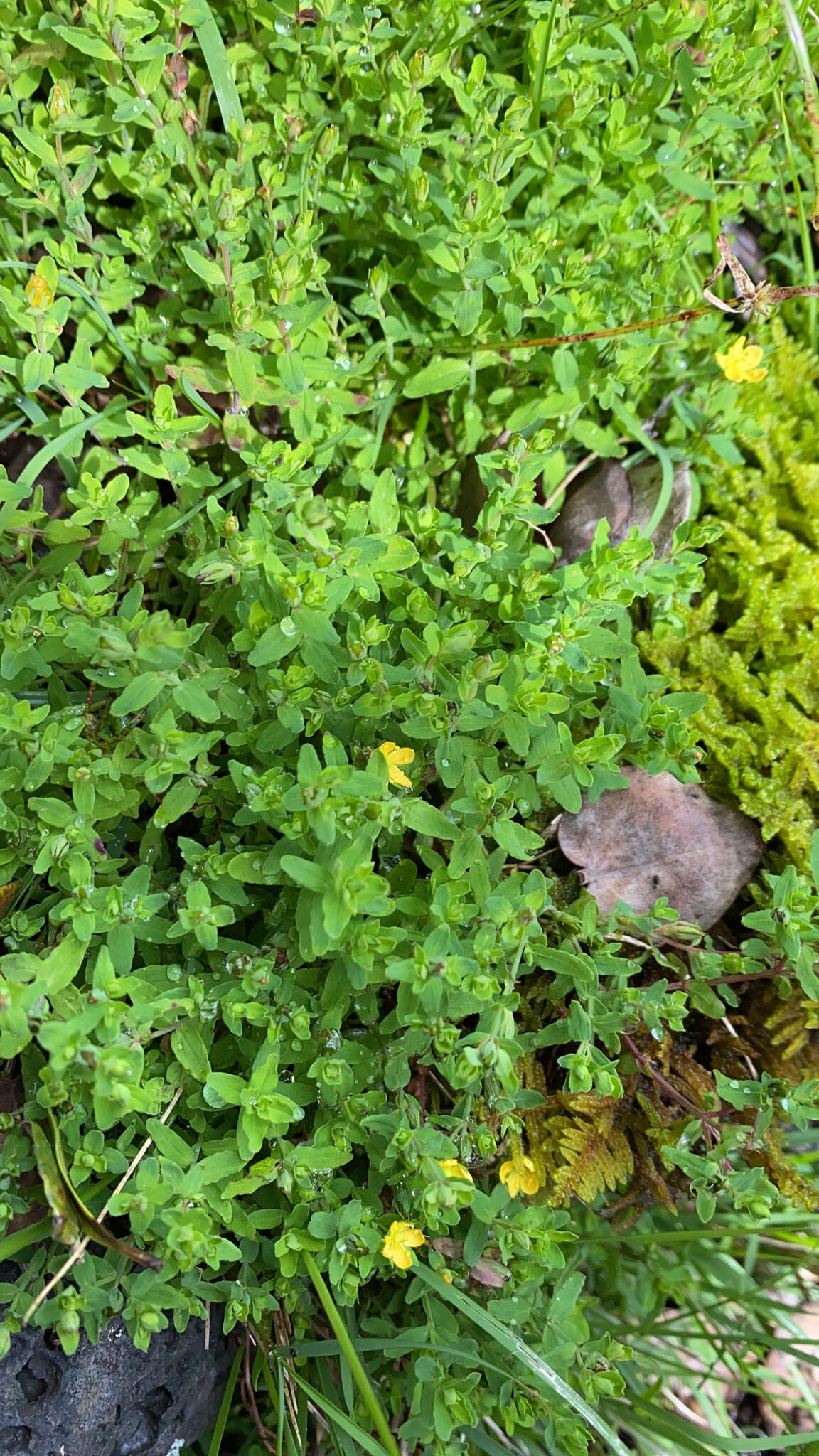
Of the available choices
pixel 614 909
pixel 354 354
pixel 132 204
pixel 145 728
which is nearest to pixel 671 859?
pixel 614 909

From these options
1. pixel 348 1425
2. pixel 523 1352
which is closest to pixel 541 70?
pixel 523 1352

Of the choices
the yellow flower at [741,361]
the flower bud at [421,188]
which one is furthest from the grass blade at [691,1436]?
the flower bud at [421,188]

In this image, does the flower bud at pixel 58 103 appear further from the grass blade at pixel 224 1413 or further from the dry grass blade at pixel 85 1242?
the grass blade at pixel 224 1413

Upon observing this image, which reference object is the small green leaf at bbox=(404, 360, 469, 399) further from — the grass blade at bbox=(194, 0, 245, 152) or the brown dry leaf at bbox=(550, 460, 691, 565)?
the grass blade at bbox=(194, 0, 245, 152)

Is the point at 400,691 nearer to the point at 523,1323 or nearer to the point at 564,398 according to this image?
the point at 564,398

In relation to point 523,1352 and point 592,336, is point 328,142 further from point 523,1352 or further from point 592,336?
point 523,1352
